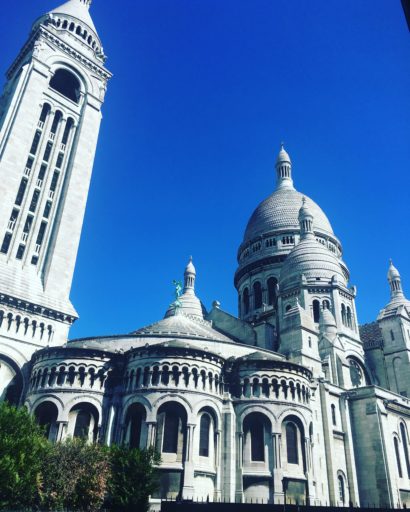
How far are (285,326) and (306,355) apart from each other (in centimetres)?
407

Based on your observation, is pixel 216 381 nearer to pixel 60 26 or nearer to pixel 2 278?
pixel 2 278

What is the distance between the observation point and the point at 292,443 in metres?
38.1

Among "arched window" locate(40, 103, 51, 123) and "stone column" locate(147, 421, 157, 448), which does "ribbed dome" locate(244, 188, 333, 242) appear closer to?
"arched window" locate(40, 103, 51, 123)

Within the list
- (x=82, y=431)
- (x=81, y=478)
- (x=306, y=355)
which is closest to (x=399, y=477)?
(x=306, y=355)

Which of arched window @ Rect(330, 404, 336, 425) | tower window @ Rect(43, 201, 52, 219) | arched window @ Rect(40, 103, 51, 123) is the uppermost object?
arched window @ Rect(40, 103, 51, 123)

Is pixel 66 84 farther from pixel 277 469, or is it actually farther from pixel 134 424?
pixel 277 469

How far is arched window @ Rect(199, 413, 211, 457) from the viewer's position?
35.6m

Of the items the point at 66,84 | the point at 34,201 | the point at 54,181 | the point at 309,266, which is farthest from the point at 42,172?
the point at 309,266

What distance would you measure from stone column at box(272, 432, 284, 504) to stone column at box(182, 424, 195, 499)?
21.3 ft

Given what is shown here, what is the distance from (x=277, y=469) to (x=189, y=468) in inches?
276

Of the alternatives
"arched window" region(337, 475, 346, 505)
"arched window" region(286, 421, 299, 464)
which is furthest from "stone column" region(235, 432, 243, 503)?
"arched window" region(337, 475, 346, 505)

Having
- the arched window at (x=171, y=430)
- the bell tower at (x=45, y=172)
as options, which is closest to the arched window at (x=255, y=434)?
the arched window at (x=171, y=430)

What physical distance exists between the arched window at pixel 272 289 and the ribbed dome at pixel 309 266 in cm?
582

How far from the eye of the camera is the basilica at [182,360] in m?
36.1
